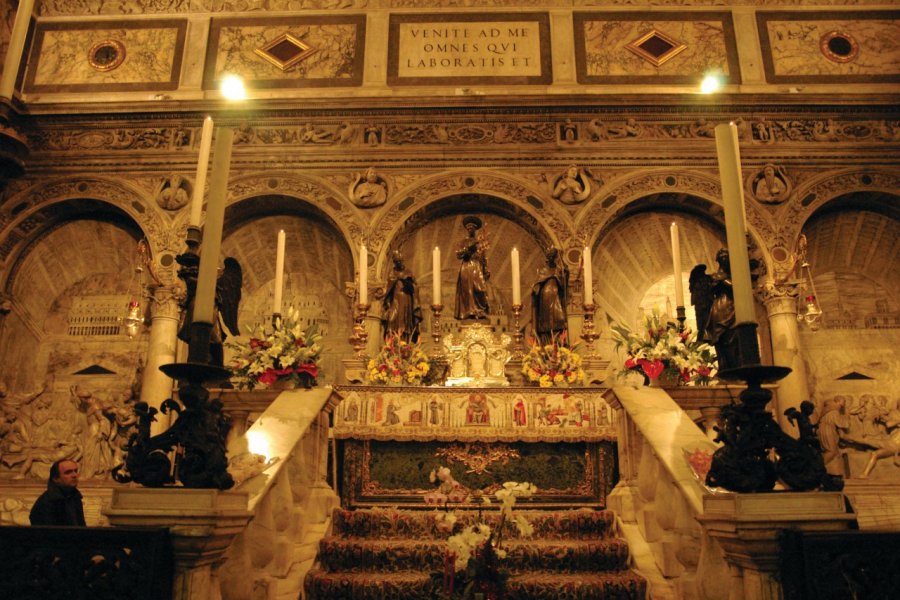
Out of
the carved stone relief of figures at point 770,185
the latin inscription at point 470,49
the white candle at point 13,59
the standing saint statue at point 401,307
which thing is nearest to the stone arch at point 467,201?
the standing saint statue at point 401,307

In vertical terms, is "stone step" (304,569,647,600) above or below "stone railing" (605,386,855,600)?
below

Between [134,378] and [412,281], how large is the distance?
16.4 feet

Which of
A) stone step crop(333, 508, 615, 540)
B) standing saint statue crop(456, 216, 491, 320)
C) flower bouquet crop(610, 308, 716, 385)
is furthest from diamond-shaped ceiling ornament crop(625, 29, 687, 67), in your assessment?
stone step crop(333, 508, 615, 540)

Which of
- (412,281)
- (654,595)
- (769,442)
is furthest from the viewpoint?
(412,281)

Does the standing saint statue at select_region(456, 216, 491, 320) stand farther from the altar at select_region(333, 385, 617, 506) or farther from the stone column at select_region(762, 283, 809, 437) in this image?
the stone column at select_region(762, 283, 809, 437)

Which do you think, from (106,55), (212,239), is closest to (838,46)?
(212,239)

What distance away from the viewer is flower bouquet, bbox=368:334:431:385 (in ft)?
25.9

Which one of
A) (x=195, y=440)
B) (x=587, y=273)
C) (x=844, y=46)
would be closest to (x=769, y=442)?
(x=195, y=440)

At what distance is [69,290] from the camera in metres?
12.0

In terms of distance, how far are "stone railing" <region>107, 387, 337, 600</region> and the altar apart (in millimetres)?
859

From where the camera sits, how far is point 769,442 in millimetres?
3156

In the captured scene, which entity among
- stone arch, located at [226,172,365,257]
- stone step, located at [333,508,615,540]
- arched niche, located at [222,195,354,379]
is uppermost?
stone arch, located at [226,172,365,257]

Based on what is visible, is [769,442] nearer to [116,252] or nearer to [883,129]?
[883,129]

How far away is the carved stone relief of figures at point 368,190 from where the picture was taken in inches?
444
